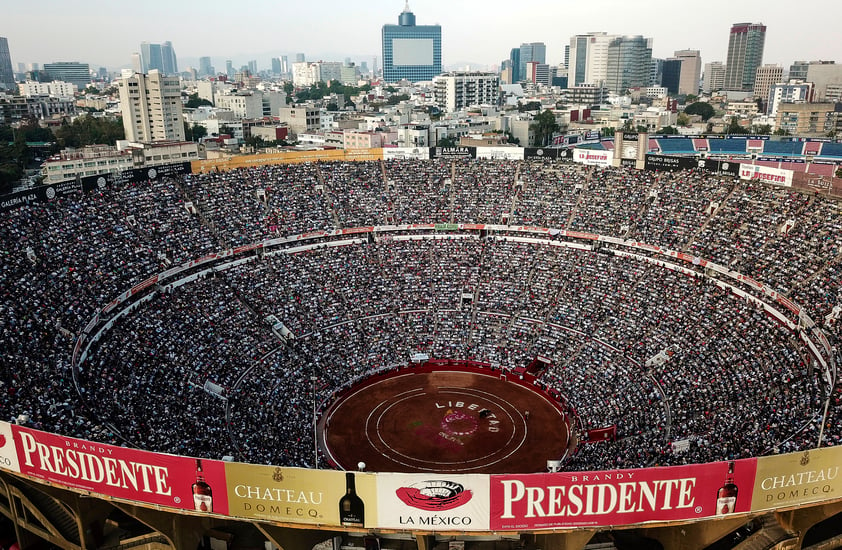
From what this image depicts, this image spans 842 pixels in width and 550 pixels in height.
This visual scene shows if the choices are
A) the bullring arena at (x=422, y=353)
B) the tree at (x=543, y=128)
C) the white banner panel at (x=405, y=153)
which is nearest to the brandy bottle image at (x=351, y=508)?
the bullring arena at (x=422, y=353)

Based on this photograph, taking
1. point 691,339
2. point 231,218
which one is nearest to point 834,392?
point 691,339

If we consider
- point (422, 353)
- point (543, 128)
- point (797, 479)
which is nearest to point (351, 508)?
point (797, 479)

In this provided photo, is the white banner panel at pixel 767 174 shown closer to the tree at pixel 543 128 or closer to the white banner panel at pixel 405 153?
the white banner panel at pixel 405 153

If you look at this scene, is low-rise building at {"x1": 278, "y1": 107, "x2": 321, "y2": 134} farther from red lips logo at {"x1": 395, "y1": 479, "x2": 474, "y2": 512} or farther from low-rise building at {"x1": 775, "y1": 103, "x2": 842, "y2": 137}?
red lips logo at {"x1": 395, "y1": 479, "x2": 474, "y2": 512}

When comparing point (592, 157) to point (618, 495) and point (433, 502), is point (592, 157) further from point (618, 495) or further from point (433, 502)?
point (433, 502)

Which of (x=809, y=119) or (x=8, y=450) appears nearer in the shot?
(x=8, y=450)
